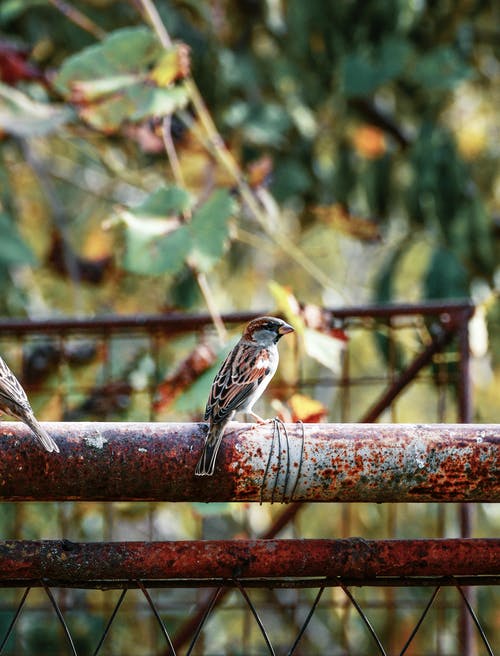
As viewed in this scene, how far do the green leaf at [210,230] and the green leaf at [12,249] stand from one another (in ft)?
3.87

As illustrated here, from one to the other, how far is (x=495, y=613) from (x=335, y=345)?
11.8 feet

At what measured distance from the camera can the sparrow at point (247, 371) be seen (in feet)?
8.85

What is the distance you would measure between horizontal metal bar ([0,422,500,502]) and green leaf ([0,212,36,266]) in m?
2.92

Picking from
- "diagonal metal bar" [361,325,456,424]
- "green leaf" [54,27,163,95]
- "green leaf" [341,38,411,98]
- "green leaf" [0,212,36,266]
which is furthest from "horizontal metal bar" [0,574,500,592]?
"green leaf" [341,38,411,98]

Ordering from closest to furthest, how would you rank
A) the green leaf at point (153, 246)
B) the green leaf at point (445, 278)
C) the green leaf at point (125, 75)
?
the green leaf at point (153, 246), the green leaf at point (125, 75), the green leaf at point (445, 278)

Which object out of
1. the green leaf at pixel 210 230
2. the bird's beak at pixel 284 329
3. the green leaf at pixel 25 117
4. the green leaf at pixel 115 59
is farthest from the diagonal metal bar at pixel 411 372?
the green leaf at pixel 25 117

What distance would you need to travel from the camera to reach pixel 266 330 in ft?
10.7

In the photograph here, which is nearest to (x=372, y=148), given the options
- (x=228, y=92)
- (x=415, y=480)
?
(x=228, y=92)

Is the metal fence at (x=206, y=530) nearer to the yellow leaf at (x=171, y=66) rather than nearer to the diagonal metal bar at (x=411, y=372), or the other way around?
the diagonal metal bar at (x=411, y=372)

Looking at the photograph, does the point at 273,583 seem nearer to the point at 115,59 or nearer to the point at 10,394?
the point at 10,394

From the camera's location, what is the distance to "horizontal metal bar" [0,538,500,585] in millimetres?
1655

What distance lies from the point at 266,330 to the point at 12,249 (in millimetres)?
1696

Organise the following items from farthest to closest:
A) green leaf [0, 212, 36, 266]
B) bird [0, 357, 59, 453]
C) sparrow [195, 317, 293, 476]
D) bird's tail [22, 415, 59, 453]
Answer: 1. green leaf [0, 212, 36, 266]
2. sparrow [195, 317, 293, 476]
3. bird [0, 357, 59, 453]
4. bird's tail [22, 415, 59, 453]

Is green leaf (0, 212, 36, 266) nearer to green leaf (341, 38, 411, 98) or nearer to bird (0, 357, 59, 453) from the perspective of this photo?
green leaf (341, 38, 411, 98)
